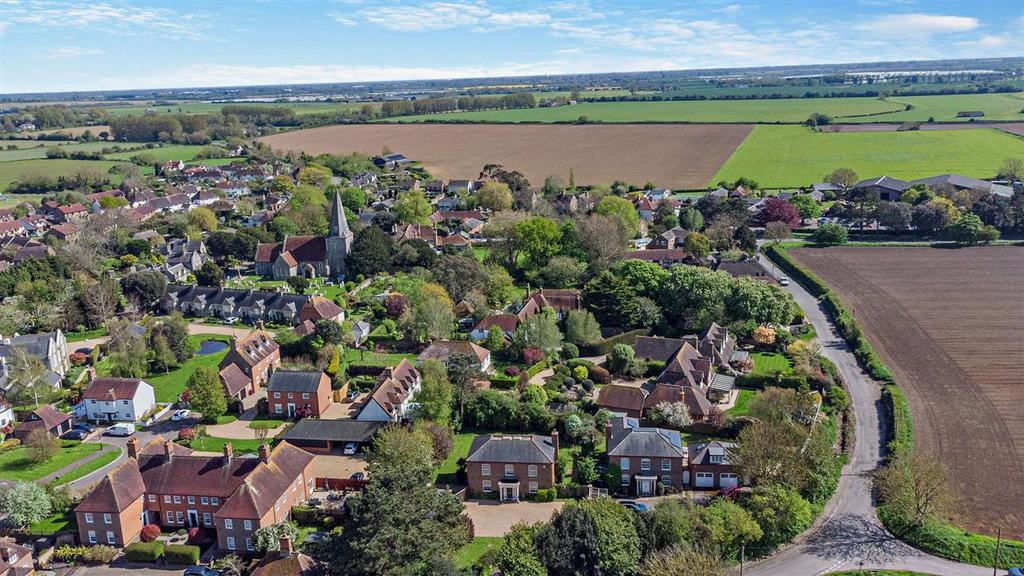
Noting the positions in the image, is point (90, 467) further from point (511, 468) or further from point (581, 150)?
point (581, 150)

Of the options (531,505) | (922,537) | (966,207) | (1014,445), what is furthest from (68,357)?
(966,207)

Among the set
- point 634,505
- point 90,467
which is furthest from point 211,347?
point 634,505

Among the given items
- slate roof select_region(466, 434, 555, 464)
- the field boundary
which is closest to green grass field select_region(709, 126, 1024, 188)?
the field boundary

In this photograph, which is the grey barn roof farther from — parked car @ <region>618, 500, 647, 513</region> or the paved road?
the paved road

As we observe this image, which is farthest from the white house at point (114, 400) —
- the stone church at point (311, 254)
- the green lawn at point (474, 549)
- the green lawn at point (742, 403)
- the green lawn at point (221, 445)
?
the green lawn at point (742, 403)

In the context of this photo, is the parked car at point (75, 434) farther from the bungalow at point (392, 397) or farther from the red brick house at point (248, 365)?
the bungalow at point (392, 397)

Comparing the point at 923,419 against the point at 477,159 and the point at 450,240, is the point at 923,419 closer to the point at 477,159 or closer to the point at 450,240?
the point at 450,240
